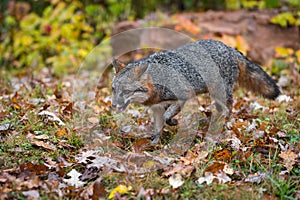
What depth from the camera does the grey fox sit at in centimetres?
536

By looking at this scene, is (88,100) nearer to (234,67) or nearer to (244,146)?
(234,67)

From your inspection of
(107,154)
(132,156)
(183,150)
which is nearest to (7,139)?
(107,154)

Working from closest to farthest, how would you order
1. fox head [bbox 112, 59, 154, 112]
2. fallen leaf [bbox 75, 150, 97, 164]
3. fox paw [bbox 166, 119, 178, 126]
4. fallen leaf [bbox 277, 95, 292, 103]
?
fallen leaf [bbox 75, 150, 97, 164] < fox head [bbox 112, 59, 154, 112] < fox paw [bbox 166, 119, 178, 126] < fallen leaf [bbox 277, 95, 292, 103]

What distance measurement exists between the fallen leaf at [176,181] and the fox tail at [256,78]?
8.69 ft

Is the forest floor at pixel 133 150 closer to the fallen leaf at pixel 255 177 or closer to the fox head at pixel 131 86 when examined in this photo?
the fallen leaf at pixel 255 177

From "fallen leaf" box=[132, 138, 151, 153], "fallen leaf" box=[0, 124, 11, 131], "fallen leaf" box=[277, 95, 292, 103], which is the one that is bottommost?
"fallen leaf" box=[277, 95, 292, 103]

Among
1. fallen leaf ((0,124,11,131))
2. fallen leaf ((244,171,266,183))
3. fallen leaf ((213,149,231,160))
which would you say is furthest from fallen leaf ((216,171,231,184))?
fallen leaf ((0,124,11,131))

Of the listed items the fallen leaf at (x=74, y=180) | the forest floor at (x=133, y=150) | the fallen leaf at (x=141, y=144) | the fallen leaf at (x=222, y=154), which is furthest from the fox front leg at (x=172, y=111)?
the fallen leaf at (x=74, y=180)

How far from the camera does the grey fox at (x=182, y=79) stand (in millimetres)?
5359

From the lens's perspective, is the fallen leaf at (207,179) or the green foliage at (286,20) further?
the green foliage at (286,20)

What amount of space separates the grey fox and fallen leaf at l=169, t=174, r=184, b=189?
122 cm

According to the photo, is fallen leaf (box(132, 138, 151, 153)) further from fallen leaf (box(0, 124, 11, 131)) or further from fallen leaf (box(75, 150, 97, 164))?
fallen leaf (box(0, 124, 11, 131))

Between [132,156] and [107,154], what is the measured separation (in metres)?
0.35

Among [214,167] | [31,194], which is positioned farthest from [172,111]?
[31,194]
